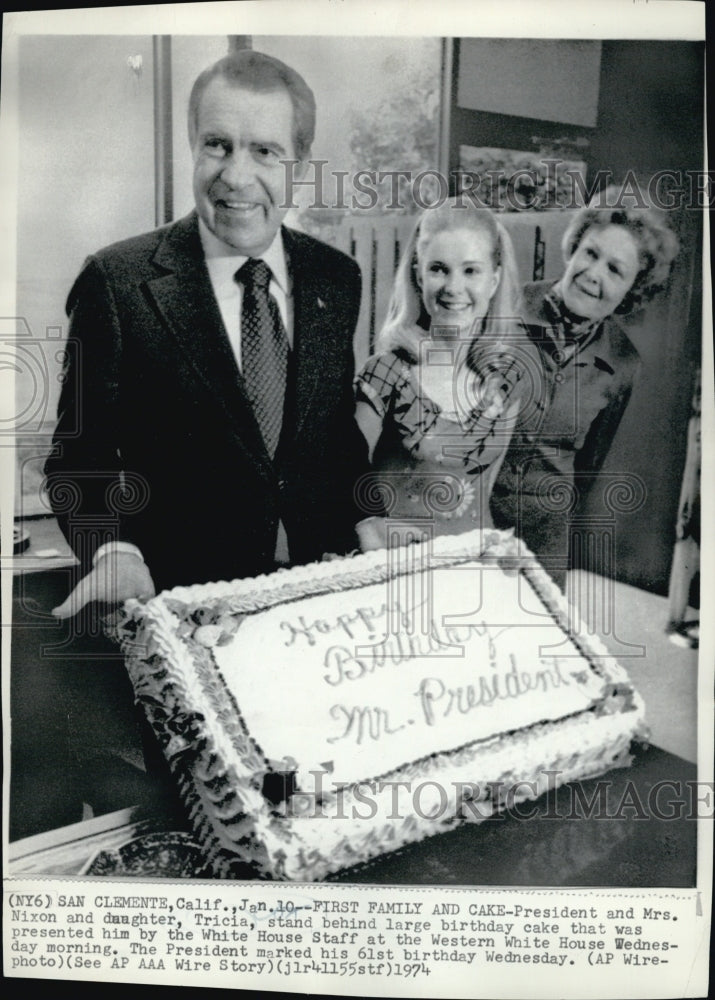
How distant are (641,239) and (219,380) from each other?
0.37m

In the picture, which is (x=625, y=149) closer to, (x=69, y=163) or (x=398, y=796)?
(x=69, y=163)

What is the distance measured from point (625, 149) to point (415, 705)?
1.62ft

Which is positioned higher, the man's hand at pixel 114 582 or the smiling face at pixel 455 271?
the smiling face at pixel 455 271

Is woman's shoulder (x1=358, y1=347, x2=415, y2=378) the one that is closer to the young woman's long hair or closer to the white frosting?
the young woman's long hair

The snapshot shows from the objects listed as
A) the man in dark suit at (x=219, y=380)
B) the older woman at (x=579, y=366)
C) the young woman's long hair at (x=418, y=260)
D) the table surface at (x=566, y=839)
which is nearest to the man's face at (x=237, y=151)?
the man in dark suit at (x=219, y=380)

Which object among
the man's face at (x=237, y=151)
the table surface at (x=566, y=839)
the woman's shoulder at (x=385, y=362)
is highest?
the man's face at (x=237, y=151)

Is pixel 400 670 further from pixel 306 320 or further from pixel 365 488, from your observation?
pixel 306 320

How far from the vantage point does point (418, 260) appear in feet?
2.35

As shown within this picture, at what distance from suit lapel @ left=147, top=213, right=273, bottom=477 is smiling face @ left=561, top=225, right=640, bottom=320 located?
0.28 m

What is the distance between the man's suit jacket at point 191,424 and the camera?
709 millimetres

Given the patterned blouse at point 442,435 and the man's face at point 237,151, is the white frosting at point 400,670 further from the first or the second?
the man's face at point 237,151

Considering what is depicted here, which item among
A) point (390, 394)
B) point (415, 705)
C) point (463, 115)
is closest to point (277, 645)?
point (415, 705)

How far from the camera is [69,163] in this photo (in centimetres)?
73

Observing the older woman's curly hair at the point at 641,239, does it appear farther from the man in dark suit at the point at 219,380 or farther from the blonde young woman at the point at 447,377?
the man in dark suit at the point at 219,380
